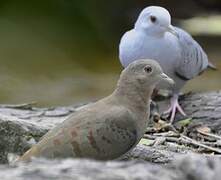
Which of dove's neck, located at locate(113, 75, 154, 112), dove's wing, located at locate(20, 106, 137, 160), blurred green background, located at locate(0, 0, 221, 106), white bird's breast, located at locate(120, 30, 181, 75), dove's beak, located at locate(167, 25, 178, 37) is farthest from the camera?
blurred green background, located at locate(0, 0, 221, 106)

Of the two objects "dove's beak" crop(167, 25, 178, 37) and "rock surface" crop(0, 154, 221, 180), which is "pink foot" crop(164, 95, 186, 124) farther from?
"rock surface" crop(0, 154, 221, 180)

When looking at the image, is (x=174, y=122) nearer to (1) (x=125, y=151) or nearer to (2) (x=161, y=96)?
(2) (x=161, y=96)

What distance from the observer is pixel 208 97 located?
4.74 m

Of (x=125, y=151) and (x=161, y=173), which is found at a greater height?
(x=161, y=173)

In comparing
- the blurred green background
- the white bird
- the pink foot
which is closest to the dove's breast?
the white bird

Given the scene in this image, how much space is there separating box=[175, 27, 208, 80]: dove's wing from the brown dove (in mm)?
1551

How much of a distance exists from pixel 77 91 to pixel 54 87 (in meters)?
0.30

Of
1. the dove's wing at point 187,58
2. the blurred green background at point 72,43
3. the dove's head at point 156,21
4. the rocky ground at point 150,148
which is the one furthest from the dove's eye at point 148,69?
the blurred green background at point 72,43

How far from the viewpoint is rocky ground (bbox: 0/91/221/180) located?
176cm

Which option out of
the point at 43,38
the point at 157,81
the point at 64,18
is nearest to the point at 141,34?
the point at 157,81

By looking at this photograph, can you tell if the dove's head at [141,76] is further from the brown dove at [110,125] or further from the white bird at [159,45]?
the white bird at [159,45]

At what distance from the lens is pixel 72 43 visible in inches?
332

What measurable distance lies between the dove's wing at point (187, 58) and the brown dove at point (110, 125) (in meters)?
1.55

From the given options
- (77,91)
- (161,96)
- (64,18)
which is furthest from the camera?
(64,18)
